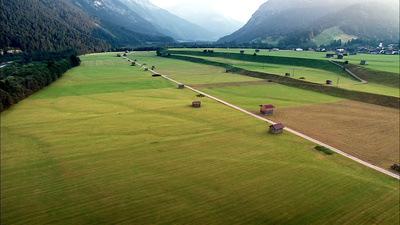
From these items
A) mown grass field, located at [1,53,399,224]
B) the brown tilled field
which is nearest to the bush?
mown grass field, located at [1,53,399,224]

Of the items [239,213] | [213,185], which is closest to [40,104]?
[213,185]

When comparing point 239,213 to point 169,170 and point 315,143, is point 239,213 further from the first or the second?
point 315,143

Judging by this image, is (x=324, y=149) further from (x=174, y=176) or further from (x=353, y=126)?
(x=174, y=176)

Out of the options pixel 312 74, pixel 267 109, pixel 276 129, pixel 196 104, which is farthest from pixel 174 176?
pixel 312 74

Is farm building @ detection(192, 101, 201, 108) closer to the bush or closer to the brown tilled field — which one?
the brown tilled field

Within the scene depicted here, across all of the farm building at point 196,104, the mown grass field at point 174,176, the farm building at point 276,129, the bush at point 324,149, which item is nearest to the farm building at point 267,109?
the mown grass field at point 174,176

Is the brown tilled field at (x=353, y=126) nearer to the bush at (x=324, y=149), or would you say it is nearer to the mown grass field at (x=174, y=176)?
the bush at (x=324, y=149)
